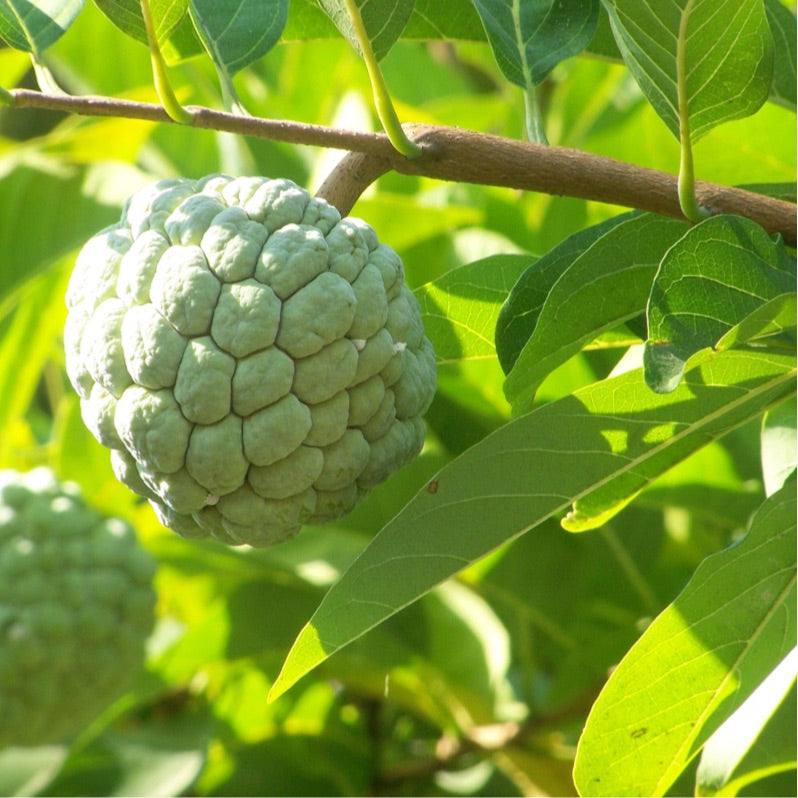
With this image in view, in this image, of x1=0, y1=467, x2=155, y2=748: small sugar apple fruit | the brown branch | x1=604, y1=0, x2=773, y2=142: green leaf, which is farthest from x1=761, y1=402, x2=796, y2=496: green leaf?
x1=0, y1=467, x2=155, y2=748: small sugar apple fruit

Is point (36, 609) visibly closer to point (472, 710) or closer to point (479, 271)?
point (472, 710)

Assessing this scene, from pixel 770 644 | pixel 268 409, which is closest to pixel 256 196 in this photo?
pixel 268 409

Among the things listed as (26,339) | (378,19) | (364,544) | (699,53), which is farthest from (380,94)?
(26,339)

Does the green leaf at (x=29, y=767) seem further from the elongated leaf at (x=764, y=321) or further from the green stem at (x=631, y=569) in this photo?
the elongated leaf at (x=764, y=321)

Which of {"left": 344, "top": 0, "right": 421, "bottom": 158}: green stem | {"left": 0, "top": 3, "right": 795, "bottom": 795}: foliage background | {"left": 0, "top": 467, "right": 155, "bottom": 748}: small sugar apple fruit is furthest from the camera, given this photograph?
{"left": 0, "top": 467, "right": 155, "bottom": 748}: small sugar apple fruit

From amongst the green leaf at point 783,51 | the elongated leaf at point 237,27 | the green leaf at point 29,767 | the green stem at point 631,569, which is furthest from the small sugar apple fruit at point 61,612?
the green leaf at point 783,51

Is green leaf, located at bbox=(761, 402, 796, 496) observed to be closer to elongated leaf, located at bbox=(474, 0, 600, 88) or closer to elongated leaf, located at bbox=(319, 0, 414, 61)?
elongated leaf, located at bbox=(474, 0, 600, 88)
